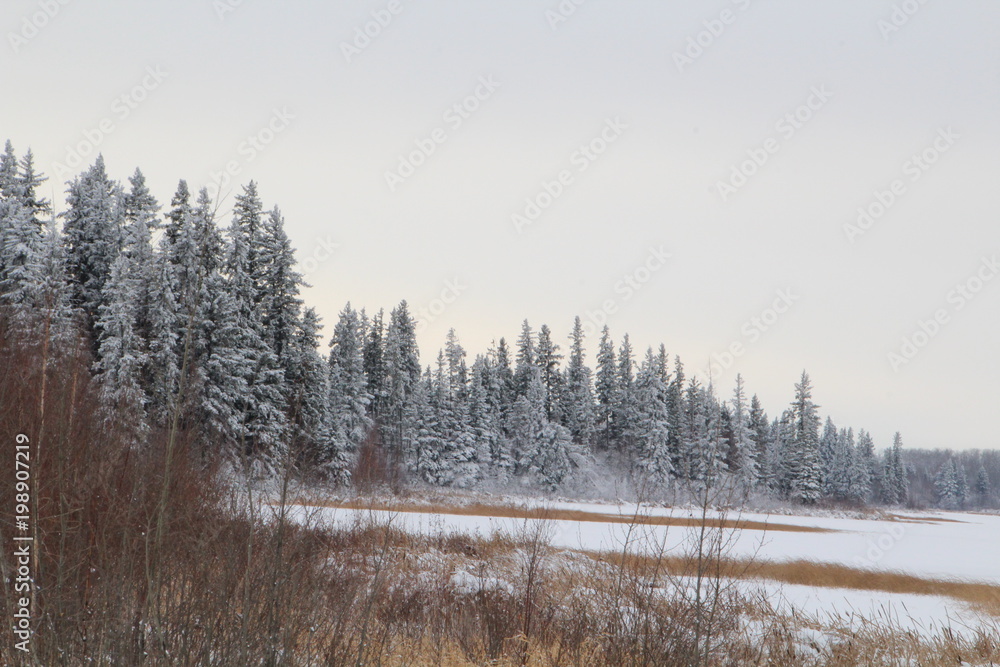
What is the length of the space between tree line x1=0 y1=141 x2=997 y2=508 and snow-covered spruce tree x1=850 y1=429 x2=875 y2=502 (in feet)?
1.03

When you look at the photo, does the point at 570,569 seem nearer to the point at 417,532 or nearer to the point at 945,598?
the point at 417,532

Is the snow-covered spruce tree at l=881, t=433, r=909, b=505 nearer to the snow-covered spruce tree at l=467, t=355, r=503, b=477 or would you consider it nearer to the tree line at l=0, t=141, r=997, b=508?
the tree line at l=0, t=141, r=997, b=508

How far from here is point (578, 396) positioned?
62094 mm

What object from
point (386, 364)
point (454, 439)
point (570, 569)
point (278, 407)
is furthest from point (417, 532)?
point (386, 364)

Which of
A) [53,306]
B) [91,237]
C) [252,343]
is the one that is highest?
[91,237]

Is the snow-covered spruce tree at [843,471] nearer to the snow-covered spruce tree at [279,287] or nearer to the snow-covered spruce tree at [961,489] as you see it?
the snow-covered spruce tree at [961,489]

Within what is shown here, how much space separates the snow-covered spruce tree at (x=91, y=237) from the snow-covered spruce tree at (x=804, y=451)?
52.6 metres

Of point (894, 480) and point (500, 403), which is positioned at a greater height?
point (500, 403)

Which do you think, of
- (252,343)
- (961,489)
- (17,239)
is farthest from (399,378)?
(961,489)

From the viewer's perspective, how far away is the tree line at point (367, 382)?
22094mm

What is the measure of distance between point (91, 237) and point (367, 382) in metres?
25.8

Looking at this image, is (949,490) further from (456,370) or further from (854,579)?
(854,579)

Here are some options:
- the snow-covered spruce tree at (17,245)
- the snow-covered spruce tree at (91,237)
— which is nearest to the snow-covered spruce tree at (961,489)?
the snow-covered spruce tree at (91,237)

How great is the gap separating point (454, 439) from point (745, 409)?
2969cm
